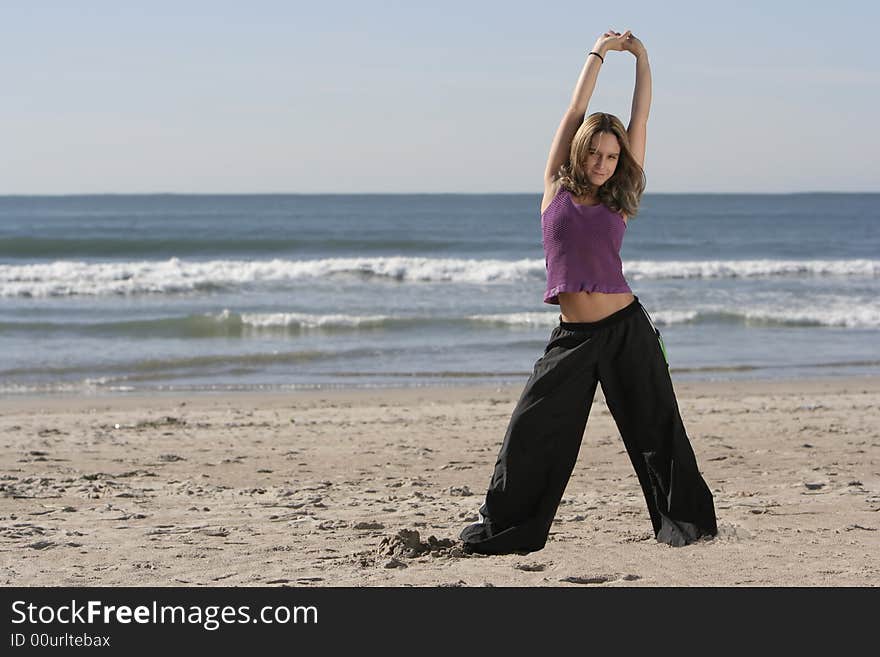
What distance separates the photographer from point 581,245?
4461mm

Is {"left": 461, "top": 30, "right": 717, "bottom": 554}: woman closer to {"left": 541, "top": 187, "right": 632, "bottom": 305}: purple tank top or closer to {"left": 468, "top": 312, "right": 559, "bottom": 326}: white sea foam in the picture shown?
{"left": 541, "top": 187, "right": 632, "bottom": 305}: purple tank top

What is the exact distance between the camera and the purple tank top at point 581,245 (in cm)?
445

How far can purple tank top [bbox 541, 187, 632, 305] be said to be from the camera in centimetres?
445

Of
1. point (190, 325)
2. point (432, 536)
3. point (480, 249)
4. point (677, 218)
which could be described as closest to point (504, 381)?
point (190, 325)

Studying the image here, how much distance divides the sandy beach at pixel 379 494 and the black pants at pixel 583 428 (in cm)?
16

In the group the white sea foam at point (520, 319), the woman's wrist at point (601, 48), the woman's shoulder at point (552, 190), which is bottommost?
the white sea foam at point (520, 319)

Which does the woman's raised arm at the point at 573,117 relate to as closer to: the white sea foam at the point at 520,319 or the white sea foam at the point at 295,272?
the white sea foam at the point at 520,319

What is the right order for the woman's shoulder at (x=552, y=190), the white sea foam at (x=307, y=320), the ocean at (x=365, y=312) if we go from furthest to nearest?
the white sea foam at (x=307, y=320) → the ocean at (x=365, y=312) → the woman's shoulder at (x=552, y=190)

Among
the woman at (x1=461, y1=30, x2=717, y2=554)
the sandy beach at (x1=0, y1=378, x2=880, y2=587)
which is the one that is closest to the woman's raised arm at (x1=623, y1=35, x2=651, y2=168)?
the woman at (x1=461, y1=30, x2=717, y2=554)

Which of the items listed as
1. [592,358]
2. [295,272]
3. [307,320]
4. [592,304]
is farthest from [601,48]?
[295,272]

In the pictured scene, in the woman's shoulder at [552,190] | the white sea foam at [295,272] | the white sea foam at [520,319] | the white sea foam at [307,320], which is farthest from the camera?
the white sea foam at [295,272]

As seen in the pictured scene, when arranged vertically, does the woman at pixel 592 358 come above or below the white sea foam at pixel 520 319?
above

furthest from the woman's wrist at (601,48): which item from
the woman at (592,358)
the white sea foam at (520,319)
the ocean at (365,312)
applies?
the white sea foam at (520,319)

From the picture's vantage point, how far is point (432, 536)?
5066mm
